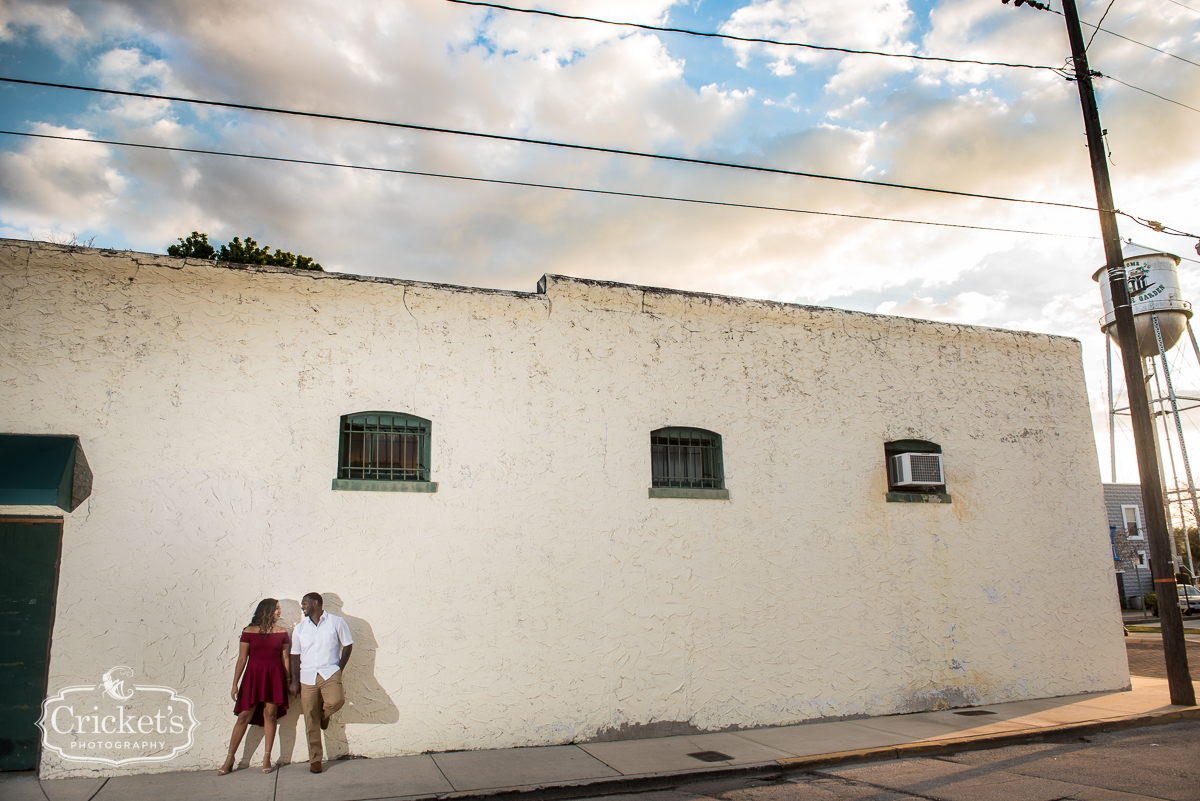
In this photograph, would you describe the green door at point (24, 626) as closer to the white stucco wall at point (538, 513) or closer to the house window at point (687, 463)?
the white stucco wall at point (538, 513)

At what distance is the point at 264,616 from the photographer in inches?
259

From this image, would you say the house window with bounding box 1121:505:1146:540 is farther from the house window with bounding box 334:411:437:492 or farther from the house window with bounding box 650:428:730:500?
the house window with bounding box 334:411:437:492

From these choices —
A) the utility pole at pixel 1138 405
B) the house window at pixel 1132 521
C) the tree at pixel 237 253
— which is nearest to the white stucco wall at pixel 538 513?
the utility pole at pixel 1138 405

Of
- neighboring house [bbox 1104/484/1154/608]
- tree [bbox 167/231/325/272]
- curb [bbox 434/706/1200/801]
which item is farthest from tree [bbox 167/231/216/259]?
neighboring house [bbox 1104/484/1154/608]

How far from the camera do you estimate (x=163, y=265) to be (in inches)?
280

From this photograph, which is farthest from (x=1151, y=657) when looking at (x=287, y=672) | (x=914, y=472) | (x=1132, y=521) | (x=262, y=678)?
(x=1132, y=521)

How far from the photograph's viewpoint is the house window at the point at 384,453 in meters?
7.35

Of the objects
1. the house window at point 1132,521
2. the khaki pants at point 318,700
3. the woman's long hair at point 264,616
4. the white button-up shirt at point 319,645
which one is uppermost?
the house window at point 1132,521

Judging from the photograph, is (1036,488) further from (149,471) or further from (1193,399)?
(1193,399)

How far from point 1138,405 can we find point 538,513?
25.8 ft

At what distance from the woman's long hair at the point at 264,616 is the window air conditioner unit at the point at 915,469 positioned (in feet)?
24.8

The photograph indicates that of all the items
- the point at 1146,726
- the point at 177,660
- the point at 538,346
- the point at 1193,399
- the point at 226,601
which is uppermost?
the point at 1193,399

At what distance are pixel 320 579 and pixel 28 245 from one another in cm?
420

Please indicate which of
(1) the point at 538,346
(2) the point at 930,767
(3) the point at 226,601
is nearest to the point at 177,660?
(3) the point at 226,601
